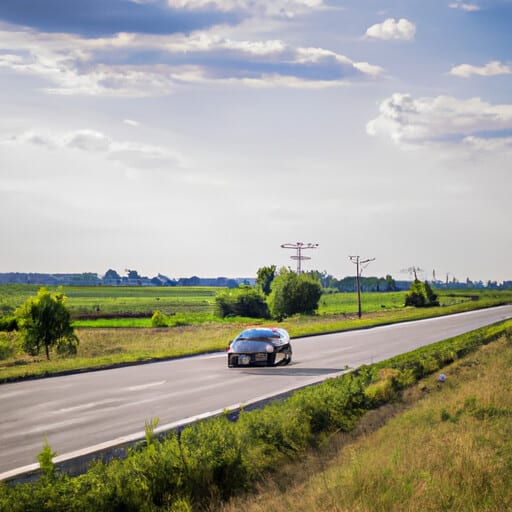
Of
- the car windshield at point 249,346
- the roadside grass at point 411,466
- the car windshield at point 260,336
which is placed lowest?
the roadside grass at point 411,466

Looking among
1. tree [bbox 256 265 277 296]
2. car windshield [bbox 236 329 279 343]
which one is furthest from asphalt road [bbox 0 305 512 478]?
tree [bbox 256 265 277 296]

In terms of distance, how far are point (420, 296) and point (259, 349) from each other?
88.0 m

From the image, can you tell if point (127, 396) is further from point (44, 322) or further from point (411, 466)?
point (44, 322)

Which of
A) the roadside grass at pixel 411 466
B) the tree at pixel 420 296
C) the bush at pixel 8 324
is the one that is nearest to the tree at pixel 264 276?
the tree at pixel 420 296

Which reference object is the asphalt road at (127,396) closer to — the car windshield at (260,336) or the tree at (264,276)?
the car windshield at (260,336)

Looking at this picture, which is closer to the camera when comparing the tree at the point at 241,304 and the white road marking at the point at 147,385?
the white road marking at the point at 147,385

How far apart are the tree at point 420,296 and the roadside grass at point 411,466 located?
309ft

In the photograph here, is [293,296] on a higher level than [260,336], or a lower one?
higher

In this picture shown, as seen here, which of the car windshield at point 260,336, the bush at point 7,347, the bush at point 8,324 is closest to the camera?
the car windshield at point 260,336

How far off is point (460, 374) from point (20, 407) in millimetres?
13872

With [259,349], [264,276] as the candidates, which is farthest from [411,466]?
[264,276]

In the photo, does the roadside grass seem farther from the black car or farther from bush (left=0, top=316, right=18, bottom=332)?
bush (left=0, top=316, right=18, bottom=332)

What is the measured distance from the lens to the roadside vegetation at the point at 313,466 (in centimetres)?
776

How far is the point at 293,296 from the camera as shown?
9144cm
